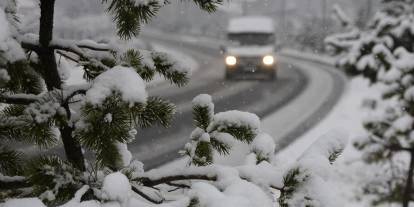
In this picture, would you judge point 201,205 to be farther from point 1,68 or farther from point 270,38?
point 270,38

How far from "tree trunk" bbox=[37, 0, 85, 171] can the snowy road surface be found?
20.0 ft

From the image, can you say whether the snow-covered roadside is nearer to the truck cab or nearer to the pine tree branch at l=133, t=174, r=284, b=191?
the truck cab

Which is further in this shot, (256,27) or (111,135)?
(256,27)

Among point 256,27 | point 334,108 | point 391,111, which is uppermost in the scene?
point 256,27

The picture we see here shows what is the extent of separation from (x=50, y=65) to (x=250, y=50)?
574 inches

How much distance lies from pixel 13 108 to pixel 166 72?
0.56 meters

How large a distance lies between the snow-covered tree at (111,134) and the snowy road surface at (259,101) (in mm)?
6059

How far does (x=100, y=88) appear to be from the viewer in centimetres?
121

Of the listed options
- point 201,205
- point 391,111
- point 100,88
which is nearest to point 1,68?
point 100,88

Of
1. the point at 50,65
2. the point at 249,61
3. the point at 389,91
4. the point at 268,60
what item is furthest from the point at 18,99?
the point at 268,60

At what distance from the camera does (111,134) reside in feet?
4.26

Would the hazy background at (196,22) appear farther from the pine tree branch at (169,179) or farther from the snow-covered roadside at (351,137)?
the snow-covered roadside at (351,137)

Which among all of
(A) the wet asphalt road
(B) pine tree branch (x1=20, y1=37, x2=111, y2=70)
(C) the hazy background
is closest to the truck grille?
(A) the wet asphalt road

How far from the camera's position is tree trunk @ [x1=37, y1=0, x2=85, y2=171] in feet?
4.70
